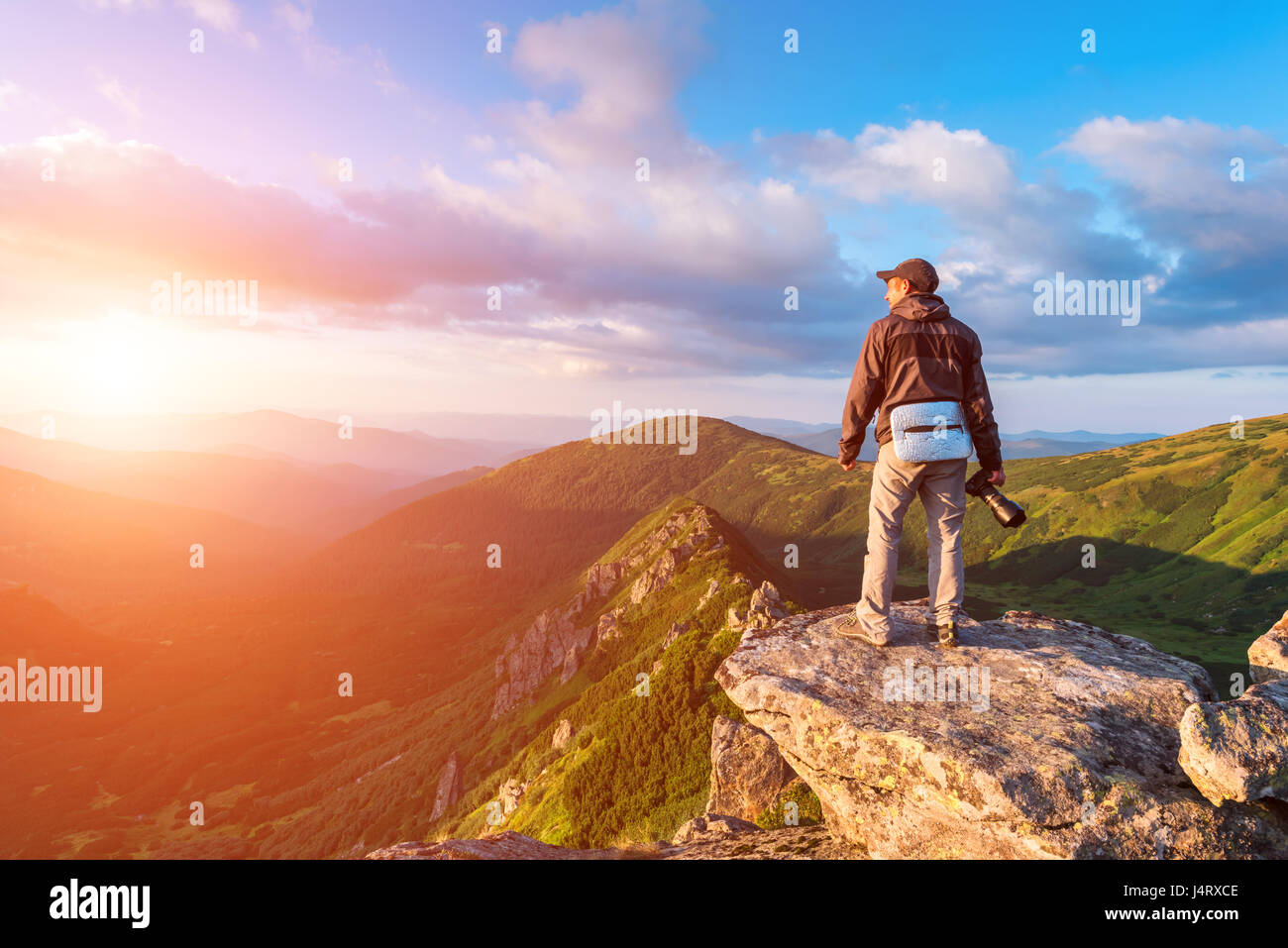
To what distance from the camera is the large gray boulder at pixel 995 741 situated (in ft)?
25.5

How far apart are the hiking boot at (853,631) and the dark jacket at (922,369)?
13.3ft

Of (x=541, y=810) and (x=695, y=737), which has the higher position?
(x=695, y=737)

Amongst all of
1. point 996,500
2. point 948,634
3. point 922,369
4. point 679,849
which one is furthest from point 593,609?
point 922,369

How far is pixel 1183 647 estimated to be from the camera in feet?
312

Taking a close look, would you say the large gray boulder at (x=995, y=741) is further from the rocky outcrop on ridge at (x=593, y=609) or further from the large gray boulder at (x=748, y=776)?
the rocky outcrop on ridge at (x=593, y=609)

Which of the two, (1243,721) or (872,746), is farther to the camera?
(872,746)

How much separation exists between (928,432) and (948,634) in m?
4.30

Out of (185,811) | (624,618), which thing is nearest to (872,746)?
(624,618)

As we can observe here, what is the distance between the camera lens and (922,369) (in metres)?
10.4

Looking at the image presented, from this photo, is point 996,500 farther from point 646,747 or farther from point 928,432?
point 646,747

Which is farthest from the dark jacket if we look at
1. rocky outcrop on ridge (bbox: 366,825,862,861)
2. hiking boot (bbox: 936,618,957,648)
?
rocky outcrop on ridge (bbox: 366,825,862,861)

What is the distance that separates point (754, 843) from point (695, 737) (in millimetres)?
37779
